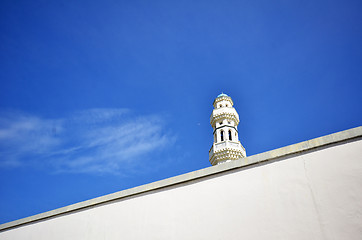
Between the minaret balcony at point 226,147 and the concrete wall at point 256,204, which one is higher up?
the minaret balcony at point 226,147

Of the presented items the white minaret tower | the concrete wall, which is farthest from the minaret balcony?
the concrete wall

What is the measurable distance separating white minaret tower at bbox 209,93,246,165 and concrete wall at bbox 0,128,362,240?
14.0m

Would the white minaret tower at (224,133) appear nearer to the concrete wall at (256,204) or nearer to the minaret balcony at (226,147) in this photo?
the minaret balcony at (226,147)

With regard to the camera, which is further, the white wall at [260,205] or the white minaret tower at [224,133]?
the white minaret tower at [224,133]

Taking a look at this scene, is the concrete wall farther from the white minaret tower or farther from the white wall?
the white minaret tower

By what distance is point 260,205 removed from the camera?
384cm

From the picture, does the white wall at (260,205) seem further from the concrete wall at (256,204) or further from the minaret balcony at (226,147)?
Answer: the minaret balcony at (226,147)

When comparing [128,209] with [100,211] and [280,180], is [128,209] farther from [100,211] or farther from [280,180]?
[280,180]

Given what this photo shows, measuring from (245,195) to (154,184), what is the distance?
5.87ft

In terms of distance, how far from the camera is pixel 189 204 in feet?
14.5

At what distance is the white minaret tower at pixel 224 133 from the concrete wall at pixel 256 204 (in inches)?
551

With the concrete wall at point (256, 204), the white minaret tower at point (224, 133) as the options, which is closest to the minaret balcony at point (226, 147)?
the white minaret tower at point (224, 133)

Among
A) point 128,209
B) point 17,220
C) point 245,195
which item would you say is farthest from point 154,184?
point 17,220

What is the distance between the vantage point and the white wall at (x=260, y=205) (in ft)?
11.2
